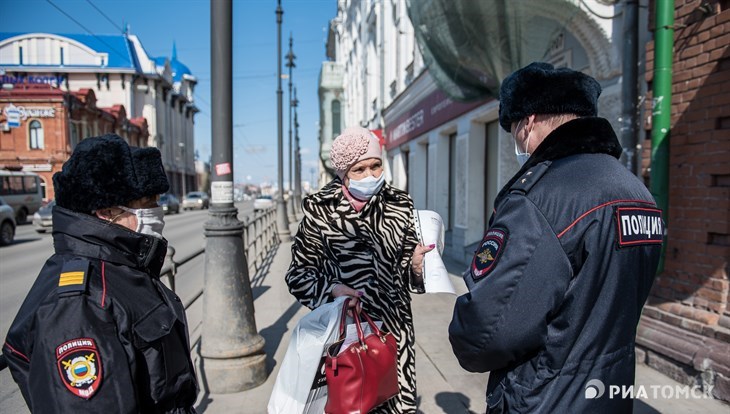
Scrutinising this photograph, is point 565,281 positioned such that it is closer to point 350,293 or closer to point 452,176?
point 350,293

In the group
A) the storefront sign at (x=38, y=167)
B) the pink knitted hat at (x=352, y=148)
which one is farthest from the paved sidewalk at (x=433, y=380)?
the storefront sign at (x=38, y=167)

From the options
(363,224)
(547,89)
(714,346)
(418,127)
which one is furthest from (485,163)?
(547,89)

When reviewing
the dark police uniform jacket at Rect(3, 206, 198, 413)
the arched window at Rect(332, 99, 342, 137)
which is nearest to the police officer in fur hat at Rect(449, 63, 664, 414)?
the dark police uniform jacket at Rect(3, 206, 198, 413)

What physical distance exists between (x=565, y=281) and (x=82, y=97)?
43678 millimetres

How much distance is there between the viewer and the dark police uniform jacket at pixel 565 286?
50.0 inches

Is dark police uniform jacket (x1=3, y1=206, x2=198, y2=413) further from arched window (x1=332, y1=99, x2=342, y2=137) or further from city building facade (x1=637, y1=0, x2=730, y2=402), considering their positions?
arched window (x1=332, y1=99, x2=342, y2=137)

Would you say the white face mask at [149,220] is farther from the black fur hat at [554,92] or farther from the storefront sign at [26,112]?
the storefront sign at [26,112]

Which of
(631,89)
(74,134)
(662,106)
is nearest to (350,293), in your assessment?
(662,106)

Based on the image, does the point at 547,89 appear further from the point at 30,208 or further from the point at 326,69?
the point at 326,69

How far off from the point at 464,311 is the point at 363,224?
3.49 ft

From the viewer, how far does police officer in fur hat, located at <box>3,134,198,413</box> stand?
1.24 m

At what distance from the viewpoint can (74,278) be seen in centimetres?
132

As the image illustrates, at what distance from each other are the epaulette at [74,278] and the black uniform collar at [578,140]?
1.39 metres

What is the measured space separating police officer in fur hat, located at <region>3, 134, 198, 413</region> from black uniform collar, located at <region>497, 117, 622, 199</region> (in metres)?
1.32
